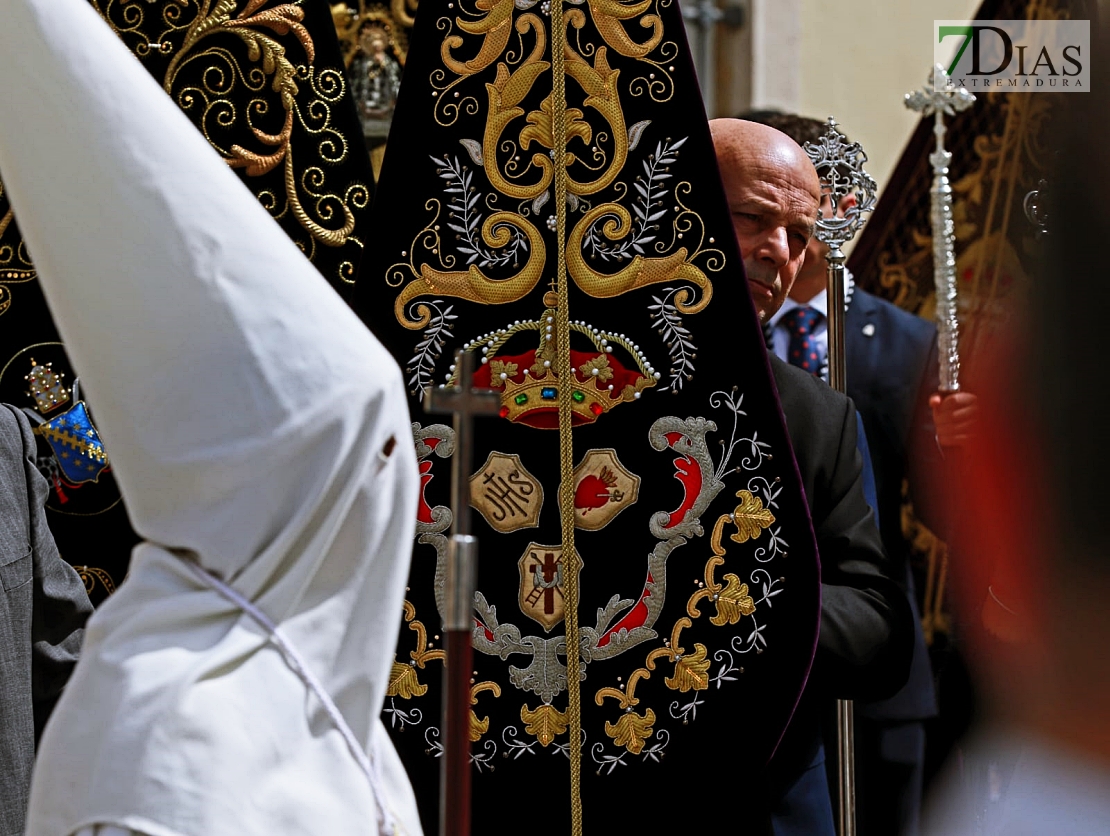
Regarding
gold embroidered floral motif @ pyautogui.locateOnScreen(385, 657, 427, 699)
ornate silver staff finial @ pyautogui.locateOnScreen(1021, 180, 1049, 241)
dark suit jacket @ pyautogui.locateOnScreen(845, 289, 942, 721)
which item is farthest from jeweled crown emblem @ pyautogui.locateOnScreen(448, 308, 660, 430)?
dark suit jacket @ pyautogui.locateOnScreen(845, 289, 942, 721)

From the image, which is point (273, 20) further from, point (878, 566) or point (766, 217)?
point (878, 566)

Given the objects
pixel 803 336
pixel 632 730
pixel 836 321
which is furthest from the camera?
pixel 803 336

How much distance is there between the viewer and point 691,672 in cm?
314

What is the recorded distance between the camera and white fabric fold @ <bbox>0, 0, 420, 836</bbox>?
2.13m

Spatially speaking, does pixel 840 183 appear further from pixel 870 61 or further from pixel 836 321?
pixel 870 61

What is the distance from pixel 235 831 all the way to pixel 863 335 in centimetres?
318

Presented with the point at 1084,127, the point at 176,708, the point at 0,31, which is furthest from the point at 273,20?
the point at 1084,127

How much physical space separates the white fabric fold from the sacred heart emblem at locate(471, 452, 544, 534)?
902mm

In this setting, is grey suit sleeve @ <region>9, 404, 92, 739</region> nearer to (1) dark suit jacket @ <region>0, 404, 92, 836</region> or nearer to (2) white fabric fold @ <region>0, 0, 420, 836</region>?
(1) dark suit jacket @ <region>0, 404, 92, 836</region>

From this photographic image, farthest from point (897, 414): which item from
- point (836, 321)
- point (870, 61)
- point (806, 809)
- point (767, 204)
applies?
point (870, 61)

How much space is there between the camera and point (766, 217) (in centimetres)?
361

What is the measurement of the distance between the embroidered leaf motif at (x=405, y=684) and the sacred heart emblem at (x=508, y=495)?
31cm

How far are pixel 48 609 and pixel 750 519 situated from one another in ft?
4.50

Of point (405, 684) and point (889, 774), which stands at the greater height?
point (405, 684)
